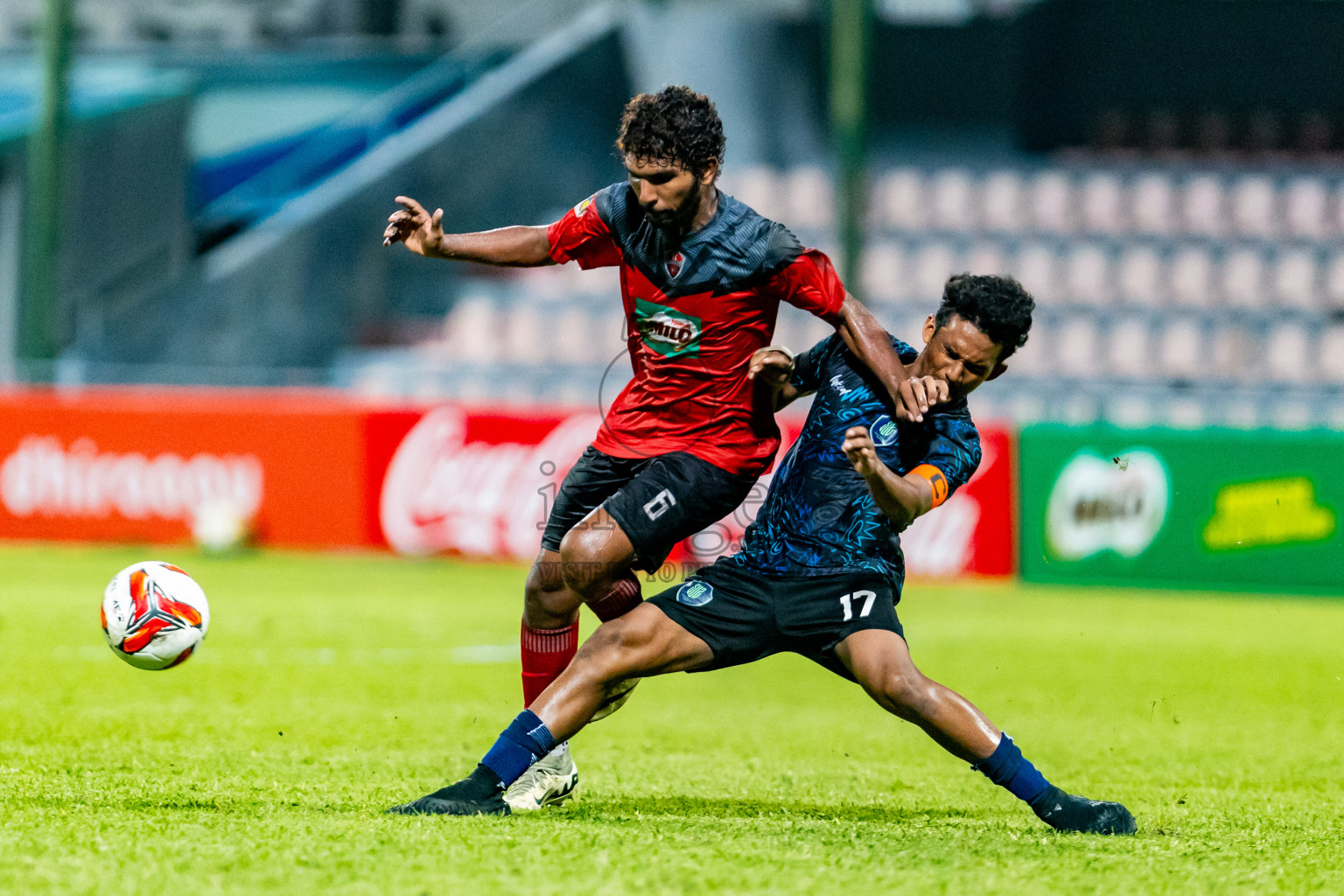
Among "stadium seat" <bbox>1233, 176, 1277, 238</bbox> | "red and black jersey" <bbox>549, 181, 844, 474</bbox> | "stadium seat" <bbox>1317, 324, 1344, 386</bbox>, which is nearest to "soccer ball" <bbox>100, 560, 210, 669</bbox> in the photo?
"red and black jersey" <bbox>549, 181, 844, 474</bbox>

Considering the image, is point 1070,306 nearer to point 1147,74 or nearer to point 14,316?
point 1147,74

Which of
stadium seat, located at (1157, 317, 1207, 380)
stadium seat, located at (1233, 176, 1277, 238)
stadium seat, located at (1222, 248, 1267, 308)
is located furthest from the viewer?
stadium seat, located at (1233, 176, 1277, 238)

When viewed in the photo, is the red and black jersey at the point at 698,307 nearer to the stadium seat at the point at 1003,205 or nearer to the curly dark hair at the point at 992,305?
the curly dark hair at the point at 992,305

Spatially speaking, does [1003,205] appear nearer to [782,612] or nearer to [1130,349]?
[1130,349]

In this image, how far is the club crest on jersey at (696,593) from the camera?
4.82m

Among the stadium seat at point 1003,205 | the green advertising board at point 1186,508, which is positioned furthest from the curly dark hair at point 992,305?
the stadium seat at point 1003,205

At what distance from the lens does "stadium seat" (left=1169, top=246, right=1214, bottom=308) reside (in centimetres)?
1938

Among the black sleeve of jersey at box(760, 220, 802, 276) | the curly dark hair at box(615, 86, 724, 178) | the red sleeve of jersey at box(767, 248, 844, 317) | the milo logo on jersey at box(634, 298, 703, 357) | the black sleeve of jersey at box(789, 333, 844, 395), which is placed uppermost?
the curly dark hair at box(615, 86, 724, 178)

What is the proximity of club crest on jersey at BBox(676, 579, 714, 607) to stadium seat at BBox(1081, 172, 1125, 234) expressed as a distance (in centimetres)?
1627

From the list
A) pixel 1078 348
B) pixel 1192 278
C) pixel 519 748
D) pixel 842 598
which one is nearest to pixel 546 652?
pixel 519 748

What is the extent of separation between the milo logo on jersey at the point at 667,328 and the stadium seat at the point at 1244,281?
15.7 meters

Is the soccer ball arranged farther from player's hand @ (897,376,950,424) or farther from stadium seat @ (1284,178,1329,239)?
stadium seat @ (1284,178,1329,239)

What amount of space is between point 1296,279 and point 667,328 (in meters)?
16.1

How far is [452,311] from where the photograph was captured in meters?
20.7
